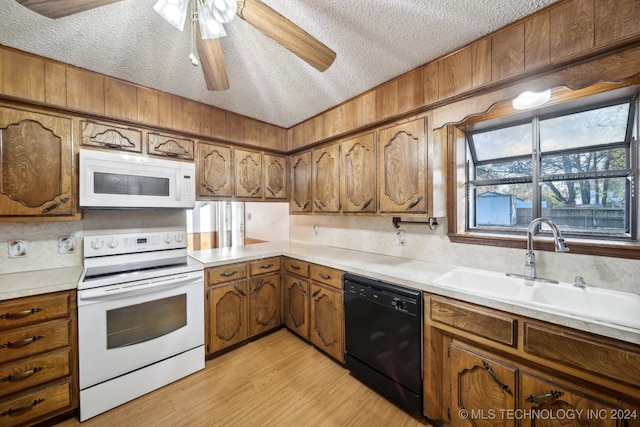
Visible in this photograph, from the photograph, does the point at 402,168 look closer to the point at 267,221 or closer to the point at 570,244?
the point at 570,244

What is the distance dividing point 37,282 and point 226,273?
46.8 inches

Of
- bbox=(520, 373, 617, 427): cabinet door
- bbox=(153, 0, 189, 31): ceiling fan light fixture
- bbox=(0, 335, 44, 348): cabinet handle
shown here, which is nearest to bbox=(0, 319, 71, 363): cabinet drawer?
bbox=(0, 335, 44, 348): cabinet handle

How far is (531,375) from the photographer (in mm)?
1192

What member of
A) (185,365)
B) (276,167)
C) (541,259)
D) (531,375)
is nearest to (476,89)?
(541,259)

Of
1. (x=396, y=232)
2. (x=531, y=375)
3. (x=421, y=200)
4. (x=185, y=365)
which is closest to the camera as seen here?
(x=531, y=375)

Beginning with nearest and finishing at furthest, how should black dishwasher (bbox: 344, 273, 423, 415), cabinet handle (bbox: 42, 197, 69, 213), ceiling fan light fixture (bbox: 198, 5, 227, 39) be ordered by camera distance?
ceiling fan light fixture (bbox: 198, 5, 227, 39), black dishwasher (bbox: 344, 273, 423, 415), cabinet handle (bbox: 42, 197, 69, 213)

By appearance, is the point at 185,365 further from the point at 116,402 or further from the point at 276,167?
the point at 276,167

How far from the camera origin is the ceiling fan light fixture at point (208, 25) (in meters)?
1.10

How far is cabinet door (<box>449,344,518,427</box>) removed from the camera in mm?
1259

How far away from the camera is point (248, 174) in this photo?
2785mm

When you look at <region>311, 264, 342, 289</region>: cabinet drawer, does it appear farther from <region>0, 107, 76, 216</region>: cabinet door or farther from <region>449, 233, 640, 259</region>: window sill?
<region>0, 107, 76, 216</region>: cabinet door

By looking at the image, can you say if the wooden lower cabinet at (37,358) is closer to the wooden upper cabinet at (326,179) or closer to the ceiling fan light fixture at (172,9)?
the ceiling fan light fixture at (172,9)

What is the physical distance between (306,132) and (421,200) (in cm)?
156

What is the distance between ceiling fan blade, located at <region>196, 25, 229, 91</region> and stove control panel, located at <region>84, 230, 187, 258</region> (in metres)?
1.55
